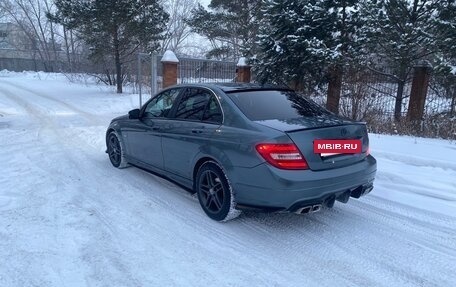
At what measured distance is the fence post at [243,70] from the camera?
533 inches

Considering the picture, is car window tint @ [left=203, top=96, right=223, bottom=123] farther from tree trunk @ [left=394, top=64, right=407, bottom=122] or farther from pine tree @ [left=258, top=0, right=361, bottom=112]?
tree trunk @ [left=394, top=64, right=407, bottom=122]

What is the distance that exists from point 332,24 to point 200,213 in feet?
29.2

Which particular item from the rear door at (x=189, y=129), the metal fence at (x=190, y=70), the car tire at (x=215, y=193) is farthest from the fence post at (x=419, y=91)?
the car tire at (x=215, y=193)

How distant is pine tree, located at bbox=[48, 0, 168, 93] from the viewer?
18.0 metres

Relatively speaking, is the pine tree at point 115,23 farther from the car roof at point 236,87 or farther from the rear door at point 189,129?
the car roof at point 236,87

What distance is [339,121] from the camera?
3.79 meters

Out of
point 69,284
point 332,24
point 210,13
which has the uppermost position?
point 210,13

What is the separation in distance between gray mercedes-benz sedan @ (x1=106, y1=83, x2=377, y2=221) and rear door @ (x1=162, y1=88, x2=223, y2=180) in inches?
0.4

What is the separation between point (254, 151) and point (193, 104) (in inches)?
54.1

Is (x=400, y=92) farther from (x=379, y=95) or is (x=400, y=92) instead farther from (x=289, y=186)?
(x=289, y=186)

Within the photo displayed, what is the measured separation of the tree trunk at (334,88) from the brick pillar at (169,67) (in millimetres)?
5467

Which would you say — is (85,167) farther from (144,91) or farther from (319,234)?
(144,91)

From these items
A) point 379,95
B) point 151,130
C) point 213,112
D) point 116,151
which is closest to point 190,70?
point 379,95

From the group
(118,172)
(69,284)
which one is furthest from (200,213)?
(118,172)
